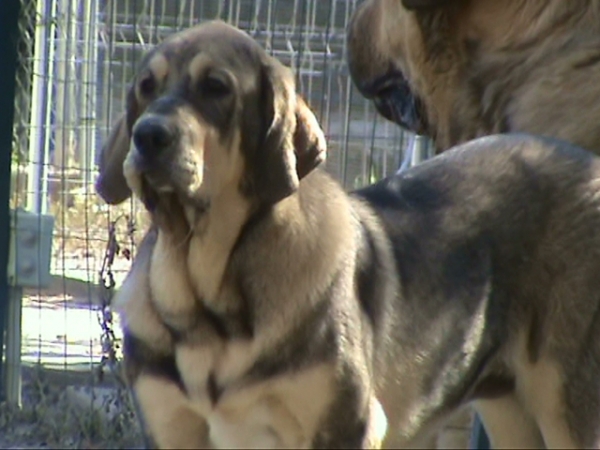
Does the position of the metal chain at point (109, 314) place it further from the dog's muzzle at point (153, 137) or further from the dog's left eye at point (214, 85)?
the dog's muzzle at point (153, 137)

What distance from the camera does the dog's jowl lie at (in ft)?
13.8

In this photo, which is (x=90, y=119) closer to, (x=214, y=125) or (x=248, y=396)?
(x=214, y=125)

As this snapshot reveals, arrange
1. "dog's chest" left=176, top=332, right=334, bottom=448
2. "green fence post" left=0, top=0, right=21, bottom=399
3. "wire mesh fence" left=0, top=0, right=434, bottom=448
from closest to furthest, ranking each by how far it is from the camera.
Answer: "dog's chest" left=176, top=332, right=334, bottom=448
"green fence post" left=0, top=0, right=21, bottom=399
"wire mesh fence" left=0, top=0, right=434, bottom=448

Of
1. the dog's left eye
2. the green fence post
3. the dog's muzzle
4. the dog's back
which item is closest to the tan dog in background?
the dog's back

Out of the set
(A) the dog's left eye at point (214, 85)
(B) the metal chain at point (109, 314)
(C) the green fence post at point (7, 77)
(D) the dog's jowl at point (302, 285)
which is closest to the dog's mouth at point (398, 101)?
(D) the dog's jowl at point (302, 285)

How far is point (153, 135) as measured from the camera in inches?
158

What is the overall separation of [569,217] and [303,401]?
1269 mm

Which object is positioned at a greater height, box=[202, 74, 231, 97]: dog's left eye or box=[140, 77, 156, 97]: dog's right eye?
box=[202, 74, 231, 97]: dog's left eye

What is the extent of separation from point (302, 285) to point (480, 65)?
5.39ft

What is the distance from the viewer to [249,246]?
14.3 ft

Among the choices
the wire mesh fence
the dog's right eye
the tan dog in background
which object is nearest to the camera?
the dog's right eye

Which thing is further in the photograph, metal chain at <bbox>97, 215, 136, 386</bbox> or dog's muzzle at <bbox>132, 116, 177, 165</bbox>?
metal chain at <bbox>97, 215, 136, 386</bbox>

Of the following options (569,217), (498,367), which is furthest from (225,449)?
(569,217)

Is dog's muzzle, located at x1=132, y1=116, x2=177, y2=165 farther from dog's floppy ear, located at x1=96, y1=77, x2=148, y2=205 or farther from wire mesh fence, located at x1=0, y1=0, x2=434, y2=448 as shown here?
wire mesh fence, located at x1=0, y1=0, x2=434, y2=448
